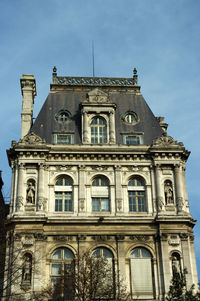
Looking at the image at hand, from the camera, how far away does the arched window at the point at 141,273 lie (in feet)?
128

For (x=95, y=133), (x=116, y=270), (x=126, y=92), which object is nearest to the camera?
(x=116, y=270)

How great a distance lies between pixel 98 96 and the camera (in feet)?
154

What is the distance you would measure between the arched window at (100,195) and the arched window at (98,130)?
12.7 ft

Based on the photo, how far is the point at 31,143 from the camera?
43.5 meters

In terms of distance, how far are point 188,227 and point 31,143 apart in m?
15.3

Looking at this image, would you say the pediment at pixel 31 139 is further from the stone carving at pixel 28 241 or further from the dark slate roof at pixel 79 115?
the stone carving at pixel 28 241

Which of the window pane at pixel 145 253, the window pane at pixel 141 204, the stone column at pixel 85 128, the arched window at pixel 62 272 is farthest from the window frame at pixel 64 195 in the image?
the window pane at pixel 145 253

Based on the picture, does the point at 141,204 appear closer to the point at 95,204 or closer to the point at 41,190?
the point at 95,204

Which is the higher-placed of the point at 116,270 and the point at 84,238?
the point at 84,238

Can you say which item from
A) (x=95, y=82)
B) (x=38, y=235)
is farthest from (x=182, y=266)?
(x=95, y=82)

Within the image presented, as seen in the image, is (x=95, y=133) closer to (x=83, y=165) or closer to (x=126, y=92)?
(x=83, y=165)

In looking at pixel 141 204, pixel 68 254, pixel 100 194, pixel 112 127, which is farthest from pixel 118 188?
pixel 68 254

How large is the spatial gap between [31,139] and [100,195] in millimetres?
7841

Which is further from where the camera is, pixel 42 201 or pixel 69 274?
pixel 42 201
